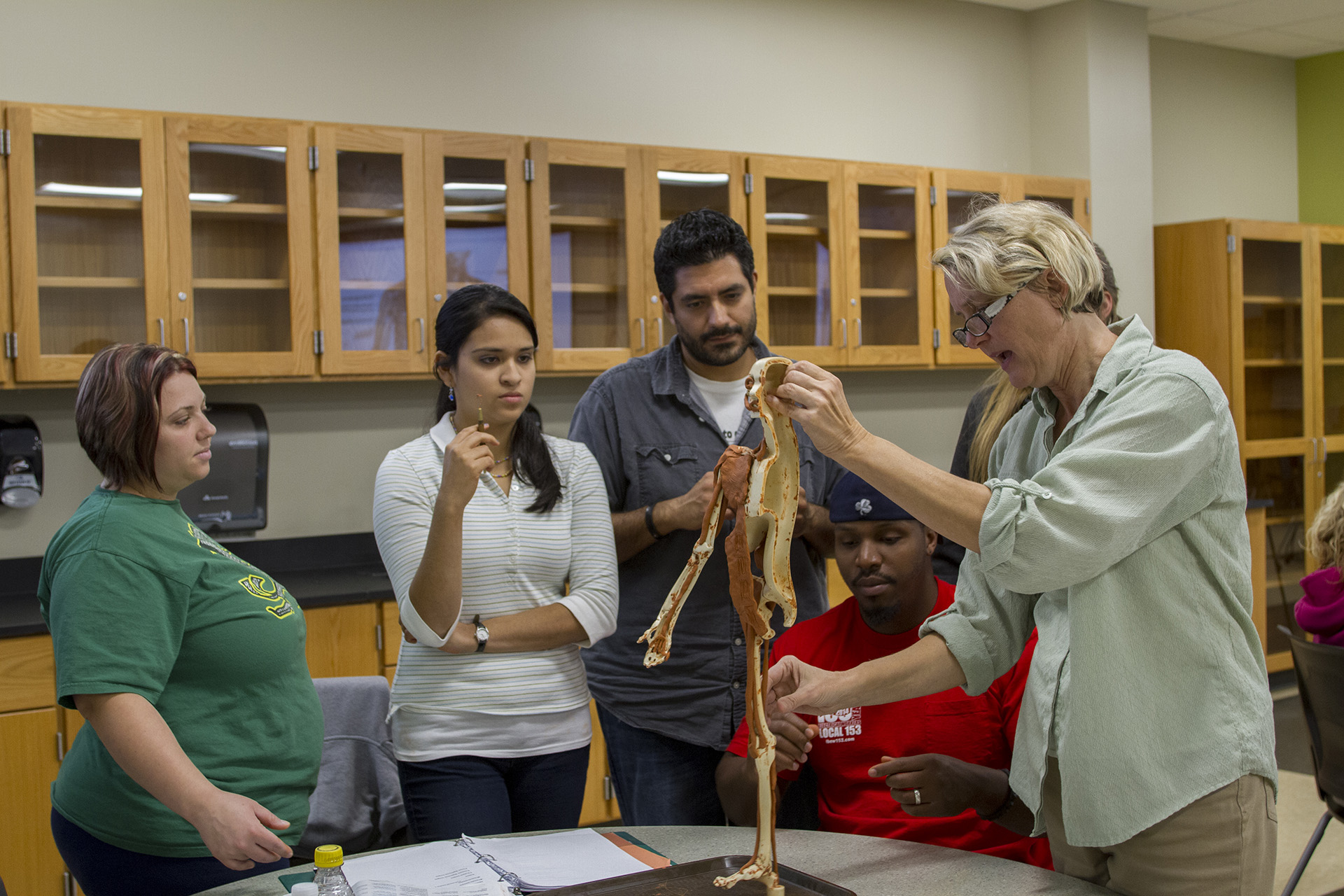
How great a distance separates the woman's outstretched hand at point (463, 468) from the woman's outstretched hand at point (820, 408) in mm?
598

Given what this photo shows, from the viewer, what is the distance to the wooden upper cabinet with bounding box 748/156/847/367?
3828 millimetres

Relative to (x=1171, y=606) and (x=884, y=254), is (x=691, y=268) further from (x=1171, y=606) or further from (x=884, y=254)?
(x=884, y=254)

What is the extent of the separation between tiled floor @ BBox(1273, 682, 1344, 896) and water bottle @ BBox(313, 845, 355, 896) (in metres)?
2.29

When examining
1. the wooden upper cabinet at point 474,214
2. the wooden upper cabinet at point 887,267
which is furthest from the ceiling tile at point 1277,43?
the wooden upper cabinet at point 474,214

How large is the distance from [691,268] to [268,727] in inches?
39.9

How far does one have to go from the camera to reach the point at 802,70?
4.35 metres

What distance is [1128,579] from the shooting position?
1169mm

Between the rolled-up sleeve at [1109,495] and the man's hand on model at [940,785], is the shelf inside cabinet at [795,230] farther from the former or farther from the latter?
the rolled-up sleeve at [1109,495]

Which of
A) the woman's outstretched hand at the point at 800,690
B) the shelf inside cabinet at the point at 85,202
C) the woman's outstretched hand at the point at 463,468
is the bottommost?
the woman's outstretched hand at the point at 800,690

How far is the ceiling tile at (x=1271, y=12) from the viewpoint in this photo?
454 centimetres

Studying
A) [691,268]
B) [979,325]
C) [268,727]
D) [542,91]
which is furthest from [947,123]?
[268,727]

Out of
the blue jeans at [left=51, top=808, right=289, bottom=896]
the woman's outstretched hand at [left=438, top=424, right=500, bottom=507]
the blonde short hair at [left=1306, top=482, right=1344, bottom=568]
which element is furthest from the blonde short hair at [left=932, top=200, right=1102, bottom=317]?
the blonde short hair at [left=1306, top=482, right=1344, bottom=568]

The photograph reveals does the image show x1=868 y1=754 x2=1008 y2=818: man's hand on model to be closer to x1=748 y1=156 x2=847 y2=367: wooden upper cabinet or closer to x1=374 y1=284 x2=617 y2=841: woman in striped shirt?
x1=374 y1=284 x2=617 y2=841: woman in striped shirt

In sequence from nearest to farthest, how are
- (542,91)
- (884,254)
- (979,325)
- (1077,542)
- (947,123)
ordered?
1. (1077,542)
2. (979,325)
3. (542,91)
4. (884,254)
5. (947,123)
